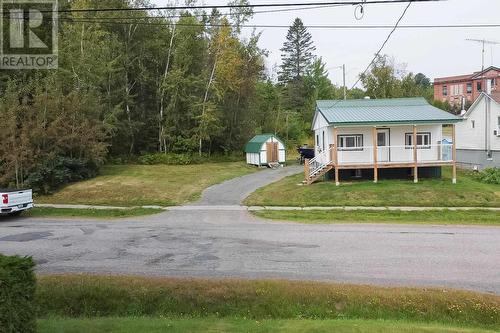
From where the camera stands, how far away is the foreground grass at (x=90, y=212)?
21.5 metres

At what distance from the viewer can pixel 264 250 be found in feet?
44.8

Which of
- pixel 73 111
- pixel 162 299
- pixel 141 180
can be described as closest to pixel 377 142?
pixel 141 180

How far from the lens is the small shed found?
39.8 metres

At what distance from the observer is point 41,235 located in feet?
53.7

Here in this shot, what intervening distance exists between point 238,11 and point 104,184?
80.7 feet

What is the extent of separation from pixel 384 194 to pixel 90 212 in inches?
575

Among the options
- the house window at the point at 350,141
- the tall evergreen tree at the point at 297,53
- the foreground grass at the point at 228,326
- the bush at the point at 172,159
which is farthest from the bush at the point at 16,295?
the tall evergreen tree at the point at 297,53

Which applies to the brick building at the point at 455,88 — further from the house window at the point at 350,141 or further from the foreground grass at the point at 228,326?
the foreground grass at the point at 228,326

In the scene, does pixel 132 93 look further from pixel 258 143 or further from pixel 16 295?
pixel 16 295

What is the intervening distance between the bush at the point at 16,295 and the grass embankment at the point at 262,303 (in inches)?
95.1

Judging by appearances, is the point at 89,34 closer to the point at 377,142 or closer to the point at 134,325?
the point at 377,142

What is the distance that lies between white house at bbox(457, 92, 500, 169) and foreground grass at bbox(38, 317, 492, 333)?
99.3ft

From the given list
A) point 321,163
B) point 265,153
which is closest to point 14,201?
point 321,163

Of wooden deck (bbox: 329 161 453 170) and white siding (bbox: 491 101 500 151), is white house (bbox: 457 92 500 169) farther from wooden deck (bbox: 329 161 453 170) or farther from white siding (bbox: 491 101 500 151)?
wooden deck (bbox: 329 161 453 170)
